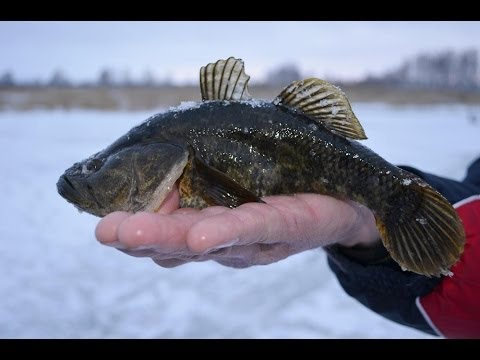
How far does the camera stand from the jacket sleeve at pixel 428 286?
2.59 meters

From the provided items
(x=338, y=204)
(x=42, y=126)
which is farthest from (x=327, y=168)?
(x=42, y=126)

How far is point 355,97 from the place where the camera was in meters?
28.1

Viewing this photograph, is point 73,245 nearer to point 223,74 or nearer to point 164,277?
point 164,277

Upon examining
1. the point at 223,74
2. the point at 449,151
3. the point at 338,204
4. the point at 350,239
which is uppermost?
the point at 223,74

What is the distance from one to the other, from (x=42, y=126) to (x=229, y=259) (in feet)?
57.1

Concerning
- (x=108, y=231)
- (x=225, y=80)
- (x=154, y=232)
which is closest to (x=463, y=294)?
(x=225, y=80)

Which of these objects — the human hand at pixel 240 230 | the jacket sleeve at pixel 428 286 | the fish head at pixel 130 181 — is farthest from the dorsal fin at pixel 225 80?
the jacket sleeve at pixel 428 286

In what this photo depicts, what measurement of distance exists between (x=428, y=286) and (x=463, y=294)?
184mm

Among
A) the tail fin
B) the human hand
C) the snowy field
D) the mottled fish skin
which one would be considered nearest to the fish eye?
the mottled fish skin

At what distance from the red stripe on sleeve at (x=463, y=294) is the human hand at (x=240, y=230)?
1.54ft

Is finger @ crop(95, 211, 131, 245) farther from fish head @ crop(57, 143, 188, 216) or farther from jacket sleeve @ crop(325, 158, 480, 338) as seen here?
jacket sleeve @ crop(325, 158, 480, 338)

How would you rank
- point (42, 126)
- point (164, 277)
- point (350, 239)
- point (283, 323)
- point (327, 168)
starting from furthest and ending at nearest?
point (42, 126)
point (164, 277)
point (283, 323)
point (350, 239)
point (327, 168)

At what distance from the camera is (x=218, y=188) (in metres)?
2.16

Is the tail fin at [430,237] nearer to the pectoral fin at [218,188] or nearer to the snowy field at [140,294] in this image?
the pectoral fin at [218,188]
